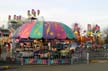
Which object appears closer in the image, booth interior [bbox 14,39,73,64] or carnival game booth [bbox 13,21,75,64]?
carnival game booth [bbox 13,21,75,64]

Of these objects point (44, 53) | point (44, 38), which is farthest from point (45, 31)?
point (44, 53)

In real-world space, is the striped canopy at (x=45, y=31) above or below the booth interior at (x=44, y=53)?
above

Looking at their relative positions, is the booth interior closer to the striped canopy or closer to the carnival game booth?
the carnival game booth

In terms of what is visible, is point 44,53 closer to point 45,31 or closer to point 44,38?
point 44,38

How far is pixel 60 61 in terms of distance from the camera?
2775 centimetres

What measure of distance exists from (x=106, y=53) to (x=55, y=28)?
954cm

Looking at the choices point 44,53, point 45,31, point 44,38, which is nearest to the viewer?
point 44,38

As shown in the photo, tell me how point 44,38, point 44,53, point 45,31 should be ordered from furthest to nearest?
1. point 44,53
2. point 45,31
3. point 44,38

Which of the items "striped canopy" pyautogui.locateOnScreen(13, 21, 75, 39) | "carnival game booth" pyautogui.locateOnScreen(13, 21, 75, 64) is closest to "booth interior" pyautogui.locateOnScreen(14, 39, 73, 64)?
"carnival game booth" pyautogui.locateOnScreen(13, 21, 75, 64)

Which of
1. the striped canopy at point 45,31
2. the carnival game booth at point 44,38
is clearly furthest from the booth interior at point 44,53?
the striped canopy at point 45,31

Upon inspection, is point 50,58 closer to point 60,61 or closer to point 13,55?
point 60,61

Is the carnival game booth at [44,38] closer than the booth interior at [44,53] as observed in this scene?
Yes

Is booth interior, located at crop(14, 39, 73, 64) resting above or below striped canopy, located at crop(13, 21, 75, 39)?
below

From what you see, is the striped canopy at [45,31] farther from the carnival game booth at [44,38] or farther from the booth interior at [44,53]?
the booth interior at [44,53]
